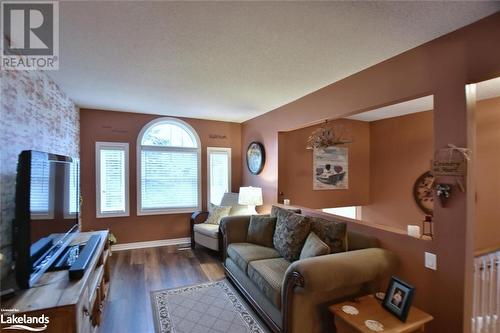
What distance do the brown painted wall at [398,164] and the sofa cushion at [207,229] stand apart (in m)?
3.22

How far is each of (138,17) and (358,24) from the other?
155 cm

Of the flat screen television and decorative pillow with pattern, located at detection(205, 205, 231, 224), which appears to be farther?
decorative pillow with pattern, located at detection(205, 205, 231, 224)

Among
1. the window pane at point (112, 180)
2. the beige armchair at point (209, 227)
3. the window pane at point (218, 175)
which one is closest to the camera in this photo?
the beige armchair at point (209, 227)

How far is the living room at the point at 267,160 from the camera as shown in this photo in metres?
1.61

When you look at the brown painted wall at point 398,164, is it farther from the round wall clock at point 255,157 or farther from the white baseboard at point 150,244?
the white baseboard at point 150,244

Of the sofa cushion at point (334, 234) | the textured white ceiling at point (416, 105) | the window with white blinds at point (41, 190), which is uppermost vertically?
the textured white ceiling at point (416, 105)

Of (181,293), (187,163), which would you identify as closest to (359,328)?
(181,293)

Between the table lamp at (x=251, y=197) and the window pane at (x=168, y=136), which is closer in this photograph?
the table lamp at (x=251, y=197)

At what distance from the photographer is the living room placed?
1.61 meters

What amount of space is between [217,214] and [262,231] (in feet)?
4.95

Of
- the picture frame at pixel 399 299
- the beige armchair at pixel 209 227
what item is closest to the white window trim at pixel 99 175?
the beige armchair at pixel 209 227

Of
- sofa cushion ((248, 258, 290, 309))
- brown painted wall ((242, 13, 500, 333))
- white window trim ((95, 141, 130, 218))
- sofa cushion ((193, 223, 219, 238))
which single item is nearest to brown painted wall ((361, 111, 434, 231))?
brown painted wall ((242, 13, 500, 333))

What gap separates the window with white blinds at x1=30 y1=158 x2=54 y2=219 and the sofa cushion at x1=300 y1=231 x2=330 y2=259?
7.21ft

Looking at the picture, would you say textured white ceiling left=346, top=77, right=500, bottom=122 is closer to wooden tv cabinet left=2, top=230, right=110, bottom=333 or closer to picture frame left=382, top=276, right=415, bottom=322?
picture frame left=382, top=276, right=415, bottom=322
